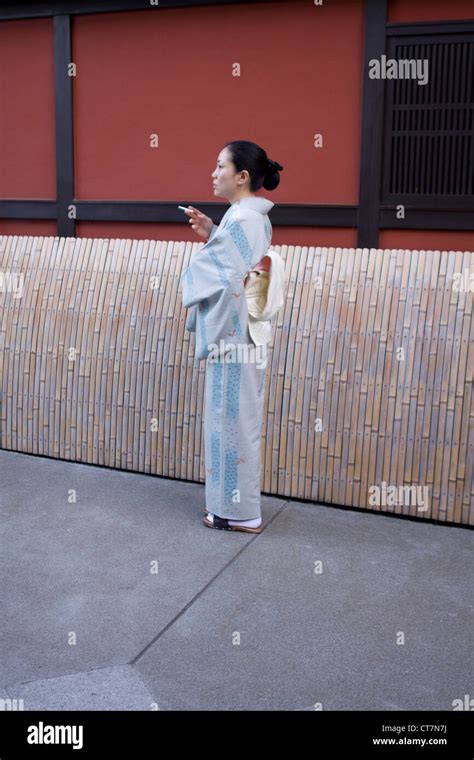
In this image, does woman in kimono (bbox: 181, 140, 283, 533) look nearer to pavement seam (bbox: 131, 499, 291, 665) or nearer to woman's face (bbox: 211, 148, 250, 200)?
woman's face (bbox: 211, 148, 250, 200)

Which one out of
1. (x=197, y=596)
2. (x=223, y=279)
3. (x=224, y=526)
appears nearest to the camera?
(x=197, y=596)

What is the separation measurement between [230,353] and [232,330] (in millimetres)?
103

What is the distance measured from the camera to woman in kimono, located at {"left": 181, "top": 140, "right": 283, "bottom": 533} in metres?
3.61

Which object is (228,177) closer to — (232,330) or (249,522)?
(232,330)

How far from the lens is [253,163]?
12.1ft

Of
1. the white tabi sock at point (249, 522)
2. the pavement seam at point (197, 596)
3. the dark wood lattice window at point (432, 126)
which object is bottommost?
the pavement seam at point (197, 596)

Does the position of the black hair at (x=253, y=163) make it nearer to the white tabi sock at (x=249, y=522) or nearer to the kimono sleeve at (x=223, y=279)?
the kimono sleeve at (x=223, y=279)

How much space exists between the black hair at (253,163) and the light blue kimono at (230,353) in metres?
0.08

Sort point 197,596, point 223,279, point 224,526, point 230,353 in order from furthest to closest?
point 224,526 → point 230,353 → point 223,279 → point 197,596

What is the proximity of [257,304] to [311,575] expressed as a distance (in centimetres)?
114

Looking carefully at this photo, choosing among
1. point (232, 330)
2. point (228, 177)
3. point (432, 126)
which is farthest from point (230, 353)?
point (432, 126)

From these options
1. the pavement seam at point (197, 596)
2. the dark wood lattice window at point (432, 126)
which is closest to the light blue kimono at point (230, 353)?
the pavement seam at point (197, 596)

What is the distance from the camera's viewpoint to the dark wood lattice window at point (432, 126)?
482 cm

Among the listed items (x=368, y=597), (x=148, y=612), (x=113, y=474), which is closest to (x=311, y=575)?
(x=368, y=597)
